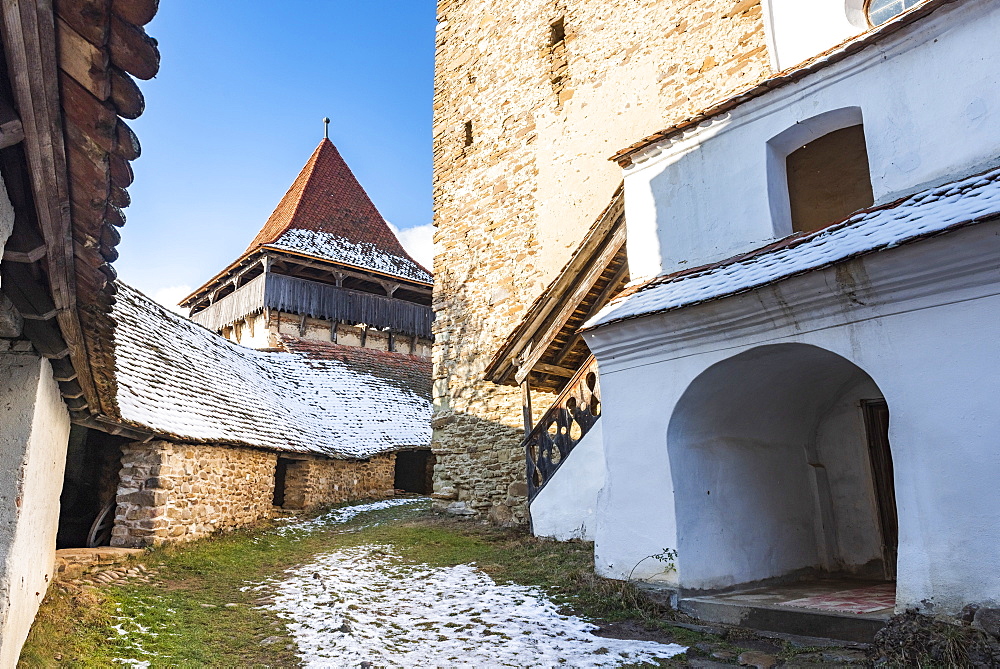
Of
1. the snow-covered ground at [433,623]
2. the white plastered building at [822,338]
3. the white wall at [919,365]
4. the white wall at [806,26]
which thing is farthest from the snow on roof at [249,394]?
the white wall at [806,26]

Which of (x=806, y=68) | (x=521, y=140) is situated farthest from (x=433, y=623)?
(x=521, y=140)

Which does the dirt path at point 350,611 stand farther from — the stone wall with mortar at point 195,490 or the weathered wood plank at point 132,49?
the weathered wood plank at point 132,49

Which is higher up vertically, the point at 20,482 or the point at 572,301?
the point at 572,301

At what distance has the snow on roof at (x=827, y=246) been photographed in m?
4.15

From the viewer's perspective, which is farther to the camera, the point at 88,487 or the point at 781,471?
the point at 88,487

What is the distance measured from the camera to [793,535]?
605 centimetres

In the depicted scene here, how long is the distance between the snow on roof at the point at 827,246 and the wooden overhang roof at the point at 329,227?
18789 millimetres

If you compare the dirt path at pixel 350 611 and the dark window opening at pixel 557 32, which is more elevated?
the dark window opening at pixel 557 32

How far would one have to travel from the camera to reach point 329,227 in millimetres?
25281

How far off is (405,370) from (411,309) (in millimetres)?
3695

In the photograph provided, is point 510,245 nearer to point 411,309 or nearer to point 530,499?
point 530,499

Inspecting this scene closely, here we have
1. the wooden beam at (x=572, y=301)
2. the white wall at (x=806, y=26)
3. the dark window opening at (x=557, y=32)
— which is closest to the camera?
the white wall at (x=806, y=26)

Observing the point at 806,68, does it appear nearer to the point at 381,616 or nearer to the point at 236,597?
the point at 381,616

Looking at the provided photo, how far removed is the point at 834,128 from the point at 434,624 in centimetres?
550
